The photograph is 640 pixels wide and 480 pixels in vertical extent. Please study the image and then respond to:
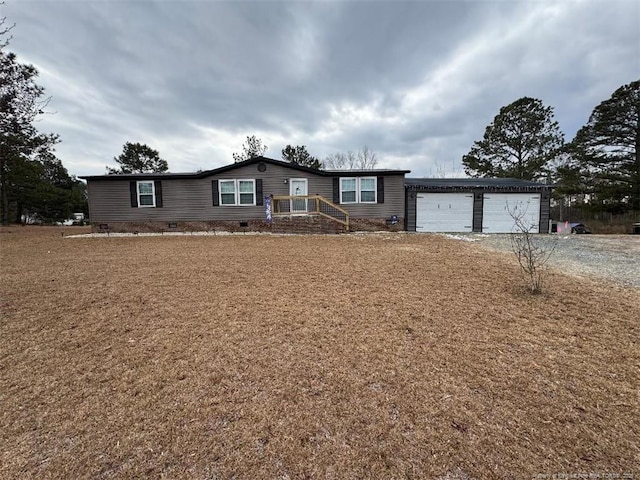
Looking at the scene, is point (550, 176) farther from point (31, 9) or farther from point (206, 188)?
point (31, 9)

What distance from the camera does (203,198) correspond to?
45.5ft

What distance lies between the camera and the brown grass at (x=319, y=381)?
60.1 inches

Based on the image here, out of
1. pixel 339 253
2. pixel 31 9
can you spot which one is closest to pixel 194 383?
pixel 339 253

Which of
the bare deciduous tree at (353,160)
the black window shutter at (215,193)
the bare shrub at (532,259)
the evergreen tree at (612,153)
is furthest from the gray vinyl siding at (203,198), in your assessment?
the bare deciduous tree at (353,160)

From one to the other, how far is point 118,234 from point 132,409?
14.2 metres

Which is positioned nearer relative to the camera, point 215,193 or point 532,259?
point 532,259

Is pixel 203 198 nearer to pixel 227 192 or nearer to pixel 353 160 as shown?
pixel 227 192

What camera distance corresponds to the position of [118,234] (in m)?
13.5

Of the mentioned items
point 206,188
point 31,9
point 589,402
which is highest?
point 31,9

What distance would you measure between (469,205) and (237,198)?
11032 millimetres

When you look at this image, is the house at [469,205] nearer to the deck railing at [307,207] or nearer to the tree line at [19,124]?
the deck railing at [307,207]

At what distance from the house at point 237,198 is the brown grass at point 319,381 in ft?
30.6

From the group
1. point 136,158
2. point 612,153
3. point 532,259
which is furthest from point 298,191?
point 136,158

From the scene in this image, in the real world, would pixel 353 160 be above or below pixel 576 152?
above
